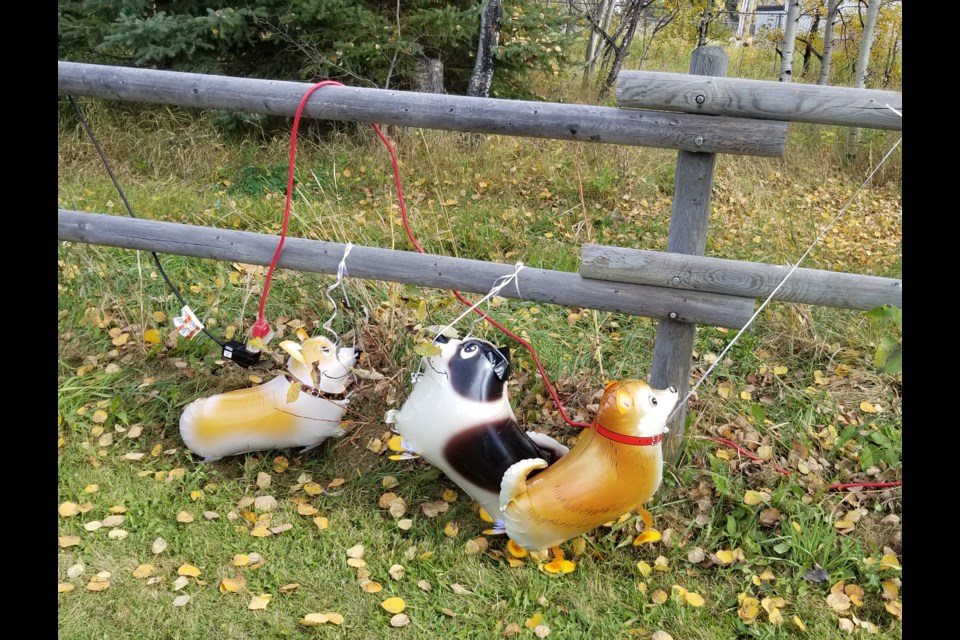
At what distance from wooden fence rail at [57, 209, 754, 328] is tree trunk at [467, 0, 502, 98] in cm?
359

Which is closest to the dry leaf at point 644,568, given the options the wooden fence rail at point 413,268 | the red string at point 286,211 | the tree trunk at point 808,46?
the wooden fence rail at point 413,268

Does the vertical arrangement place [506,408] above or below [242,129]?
below

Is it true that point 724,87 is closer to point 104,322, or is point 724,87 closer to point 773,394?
point 773,394

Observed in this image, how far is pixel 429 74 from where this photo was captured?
251 inches

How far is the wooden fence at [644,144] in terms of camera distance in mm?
2303

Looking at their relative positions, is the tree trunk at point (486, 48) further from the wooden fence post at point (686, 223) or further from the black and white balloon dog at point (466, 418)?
the black and white balloon dog at point (466, 418)

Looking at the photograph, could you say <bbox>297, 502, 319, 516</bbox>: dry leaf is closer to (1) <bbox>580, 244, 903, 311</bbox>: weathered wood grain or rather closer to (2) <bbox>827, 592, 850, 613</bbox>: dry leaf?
(1) <bbox>580, 244, 903, 311</bbox>: weathered wood grain

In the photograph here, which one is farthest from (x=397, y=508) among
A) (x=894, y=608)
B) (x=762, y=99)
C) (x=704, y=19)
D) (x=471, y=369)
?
(x=704, y=19)

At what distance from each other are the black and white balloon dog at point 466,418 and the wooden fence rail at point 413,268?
28 cm

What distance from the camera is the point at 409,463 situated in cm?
303

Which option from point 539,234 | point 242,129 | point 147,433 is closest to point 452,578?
point 147,433

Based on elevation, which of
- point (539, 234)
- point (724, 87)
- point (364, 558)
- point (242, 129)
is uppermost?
point (724, 87)

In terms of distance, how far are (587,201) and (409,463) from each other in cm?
282

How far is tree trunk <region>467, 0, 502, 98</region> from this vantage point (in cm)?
590
